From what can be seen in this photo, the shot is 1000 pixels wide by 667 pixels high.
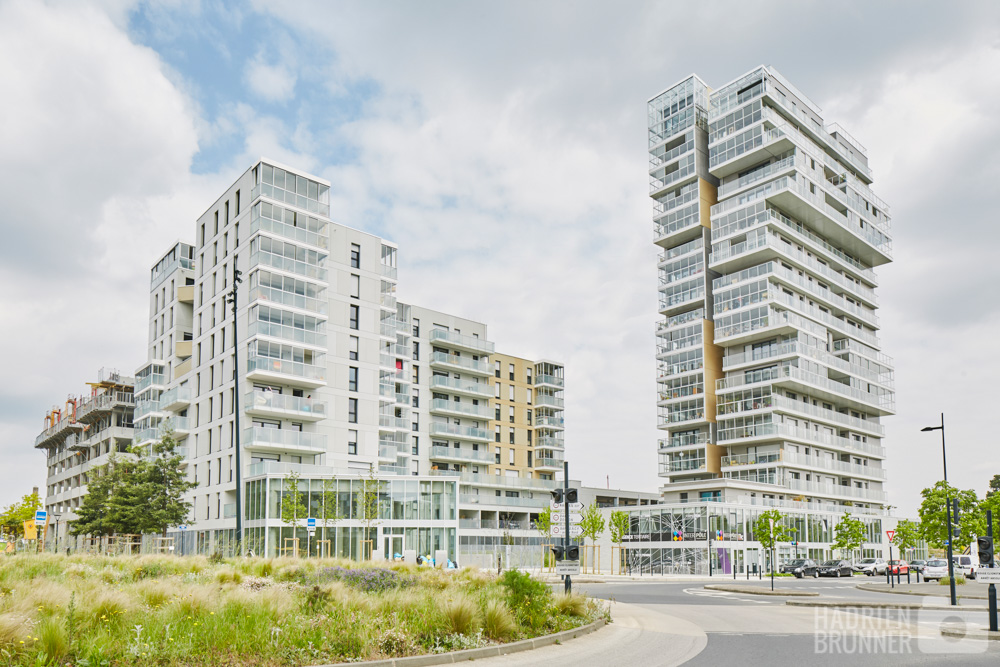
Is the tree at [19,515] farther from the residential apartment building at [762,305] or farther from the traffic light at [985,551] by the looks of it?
the traffic light at [985,551]

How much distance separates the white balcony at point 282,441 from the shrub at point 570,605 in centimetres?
4031

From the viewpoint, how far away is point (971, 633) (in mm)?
17188

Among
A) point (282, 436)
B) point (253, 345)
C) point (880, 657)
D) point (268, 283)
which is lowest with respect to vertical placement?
point (880, 657)

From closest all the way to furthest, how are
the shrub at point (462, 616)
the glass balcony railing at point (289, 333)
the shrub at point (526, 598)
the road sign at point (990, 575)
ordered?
1. the shrub at point (462, 616)
2. the shrub at point (526, 598)
3. the road sign at point (990, 575)
4. the glass balcony railing at point (289, 333)

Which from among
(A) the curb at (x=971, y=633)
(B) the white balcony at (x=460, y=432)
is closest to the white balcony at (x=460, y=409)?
(B) the white balcony at (x=460, y=432)

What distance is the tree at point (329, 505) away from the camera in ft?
173

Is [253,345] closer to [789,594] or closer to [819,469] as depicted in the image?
[789,594]

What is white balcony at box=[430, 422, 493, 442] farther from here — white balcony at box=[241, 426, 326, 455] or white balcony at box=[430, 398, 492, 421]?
white balcony at box=[241, 426, 326, 455]

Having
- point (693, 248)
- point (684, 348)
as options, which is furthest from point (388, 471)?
point (693, 248)

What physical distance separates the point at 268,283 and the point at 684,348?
1749 inches

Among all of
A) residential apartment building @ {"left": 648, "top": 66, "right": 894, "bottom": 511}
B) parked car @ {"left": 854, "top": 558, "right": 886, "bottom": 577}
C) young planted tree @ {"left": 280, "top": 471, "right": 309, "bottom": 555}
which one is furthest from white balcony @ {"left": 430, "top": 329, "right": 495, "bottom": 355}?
parked car @ {"left": 854, "top": 558, "right": 886, "bottom": 577}

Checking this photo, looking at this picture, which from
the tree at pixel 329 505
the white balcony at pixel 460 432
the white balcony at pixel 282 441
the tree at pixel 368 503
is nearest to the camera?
the tree at pixel 329 505

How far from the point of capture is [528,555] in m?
66.2

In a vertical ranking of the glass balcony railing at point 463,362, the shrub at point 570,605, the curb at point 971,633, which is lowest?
the curb at point 971,633
